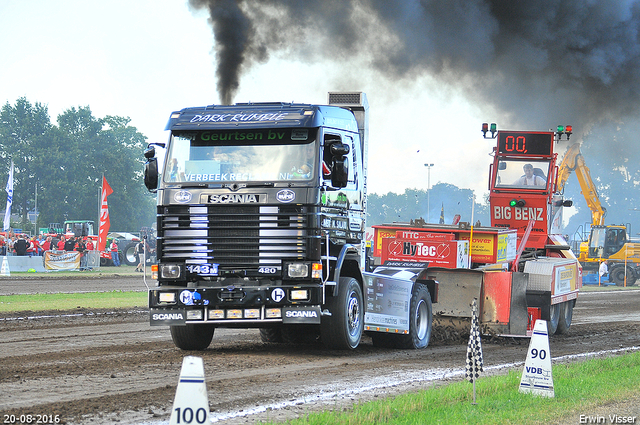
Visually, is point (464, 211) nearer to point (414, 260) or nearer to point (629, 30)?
point (629, 30)

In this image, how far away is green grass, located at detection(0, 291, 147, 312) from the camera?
2020cm

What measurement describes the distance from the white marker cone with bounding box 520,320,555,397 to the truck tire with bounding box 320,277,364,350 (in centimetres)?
361

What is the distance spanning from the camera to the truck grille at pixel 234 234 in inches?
421

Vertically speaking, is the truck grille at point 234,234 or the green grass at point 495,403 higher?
the truck grille at point 234,234

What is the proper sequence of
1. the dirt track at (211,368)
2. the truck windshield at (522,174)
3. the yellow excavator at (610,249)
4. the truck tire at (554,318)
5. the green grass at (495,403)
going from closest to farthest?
the green grass at (495,403) < the dirt track at (211,368) < the truck tire at (554,318) < the truck windshield at (522,174) < the yellow excavator at (610,249)

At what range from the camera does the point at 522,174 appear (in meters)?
18.9

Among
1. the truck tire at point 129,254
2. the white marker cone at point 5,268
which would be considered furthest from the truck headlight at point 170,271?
the truck tire at point 129,254

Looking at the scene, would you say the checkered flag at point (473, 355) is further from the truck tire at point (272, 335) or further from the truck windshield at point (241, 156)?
the truck tire at point (272, 335)

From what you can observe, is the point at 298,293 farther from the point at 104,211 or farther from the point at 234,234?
the point at 104,211

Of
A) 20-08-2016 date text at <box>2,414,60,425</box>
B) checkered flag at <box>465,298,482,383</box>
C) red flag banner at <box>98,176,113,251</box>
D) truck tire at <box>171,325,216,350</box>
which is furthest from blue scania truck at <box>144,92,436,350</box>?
red flag banner at <box>98,176,113,251</box>

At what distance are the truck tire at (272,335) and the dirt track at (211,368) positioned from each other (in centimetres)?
20

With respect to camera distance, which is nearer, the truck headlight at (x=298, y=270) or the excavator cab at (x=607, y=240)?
the truck headlight at (x=298, y=270)

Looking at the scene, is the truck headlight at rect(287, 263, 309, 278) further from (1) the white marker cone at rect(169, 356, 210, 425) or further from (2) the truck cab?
(1) the white marker cone at rect(169, 356, 210, 425)

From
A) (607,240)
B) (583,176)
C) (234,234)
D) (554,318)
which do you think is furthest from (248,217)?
(607,240)
